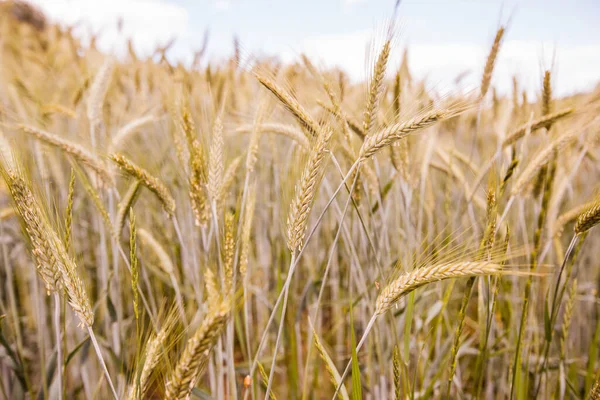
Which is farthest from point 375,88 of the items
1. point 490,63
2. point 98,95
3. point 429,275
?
point 98,95

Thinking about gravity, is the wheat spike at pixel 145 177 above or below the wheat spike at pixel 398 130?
below

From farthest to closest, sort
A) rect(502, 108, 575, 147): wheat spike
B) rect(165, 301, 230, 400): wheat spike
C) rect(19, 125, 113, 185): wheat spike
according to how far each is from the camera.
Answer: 1. rect(502, 108, 575, 147): wheat spike
2. rect(19, 125, 113, 185): wheat spike
3. rect(165, 301, 230, 400): wheat spike

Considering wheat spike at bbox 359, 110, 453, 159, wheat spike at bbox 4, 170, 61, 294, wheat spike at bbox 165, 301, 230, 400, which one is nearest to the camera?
wheat spike at bbox 165, 301, 230, 400

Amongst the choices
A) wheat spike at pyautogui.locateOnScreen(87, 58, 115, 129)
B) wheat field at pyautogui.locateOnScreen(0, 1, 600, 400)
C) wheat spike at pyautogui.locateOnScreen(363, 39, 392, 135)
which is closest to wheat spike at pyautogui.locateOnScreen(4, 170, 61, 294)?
wheat field at pyautogui.locateOnScreen(0, 1, 600, 400)

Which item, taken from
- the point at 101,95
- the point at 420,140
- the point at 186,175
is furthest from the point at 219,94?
the point at 186,175

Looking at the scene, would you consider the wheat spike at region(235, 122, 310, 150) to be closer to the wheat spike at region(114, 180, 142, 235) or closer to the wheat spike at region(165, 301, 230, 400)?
the wheat spike at region(114, 180, 142, 235)

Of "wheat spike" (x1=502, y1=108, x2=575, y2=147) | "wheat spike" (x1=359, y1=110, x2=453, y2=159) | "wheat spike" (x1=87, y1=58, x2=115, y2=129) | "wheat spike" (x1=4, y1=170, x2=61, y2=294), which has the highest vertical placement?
"wheat spike" (x1=87, y1=58, x2=115, y2=129)

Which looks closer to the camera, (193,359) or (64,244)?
(193,359)

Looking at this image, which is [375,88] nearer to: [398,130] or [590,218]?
[398,130]

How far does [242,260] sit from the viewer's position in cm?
88

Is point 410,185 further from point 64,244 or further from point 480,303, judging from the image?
point 64,244

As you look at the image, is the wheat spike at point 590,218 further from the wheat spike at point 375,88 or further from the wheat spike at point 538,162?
the wheat spike at point 375,88

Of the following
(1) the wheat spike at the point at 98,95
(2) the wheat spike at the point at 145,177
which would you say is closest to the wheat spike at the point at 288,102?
(2) the wheat spike at the point at 145,177

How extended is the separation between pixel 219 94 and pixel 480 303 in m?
1.95
